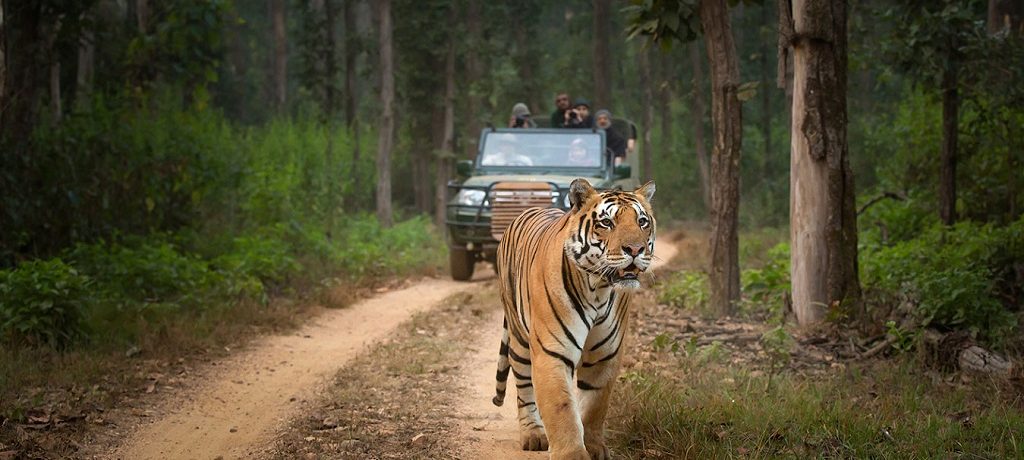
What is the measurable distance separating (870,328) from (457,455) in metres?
3.96

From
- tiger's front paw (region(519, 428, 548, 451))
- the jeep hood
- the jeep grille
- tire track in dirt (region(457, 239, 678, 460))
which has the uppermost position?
the jeep hood

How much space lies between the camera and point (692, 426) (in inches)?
224

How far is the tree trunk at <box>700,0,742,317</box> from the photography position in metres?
9.77

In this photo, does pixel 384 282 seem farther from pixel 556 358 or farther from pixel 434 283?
pixel 556 358

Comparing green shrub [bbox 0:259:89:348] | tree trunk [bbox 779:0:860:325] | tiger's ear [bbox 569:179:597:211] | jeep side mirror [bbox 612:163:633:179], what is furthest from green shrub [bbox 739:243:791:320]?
green shrub [bbox 0:259:89:348]

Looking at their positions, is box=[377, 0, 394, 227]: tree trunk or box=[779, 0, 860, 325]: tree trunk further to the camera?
box=[377, 0, 394, 227]: tree trunk

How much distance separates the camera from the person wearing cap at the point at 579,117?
15867mm

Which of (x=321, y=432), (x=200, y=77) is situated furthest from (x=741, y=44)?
(x=321, y=432)

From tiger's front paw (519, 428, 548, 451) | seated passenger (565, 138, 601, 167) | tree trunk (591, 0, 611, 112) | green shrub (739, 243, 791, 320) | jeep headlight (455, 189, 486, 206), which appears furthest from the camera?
tree trunk (591, 0, 611, 112)

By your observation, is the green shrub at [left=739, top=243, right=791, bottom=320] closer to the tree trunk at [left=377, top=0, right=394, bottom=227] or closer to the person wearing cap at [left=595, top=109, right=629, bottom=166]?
the person wearing cap at [left=595, top=109, right=629, bottom=166]

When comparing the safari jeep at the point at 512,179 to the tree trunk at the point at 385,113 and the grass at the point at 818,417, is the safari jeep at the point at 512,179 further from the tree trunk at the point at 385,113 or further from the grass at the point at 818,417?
the grass at the point at 818,417

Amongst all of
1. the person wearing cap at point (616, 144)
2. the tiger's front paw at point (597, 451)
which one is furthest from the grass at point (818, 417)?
the person wearing cap at point (616, 144)

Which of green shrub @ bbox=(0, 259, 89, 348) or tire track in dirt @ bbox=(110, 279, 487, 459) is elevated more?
green shrub @ bbox=(0, 259, 89, 348)

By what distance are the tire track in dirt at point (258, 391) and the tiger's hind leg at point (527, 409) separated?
1.52 metres
